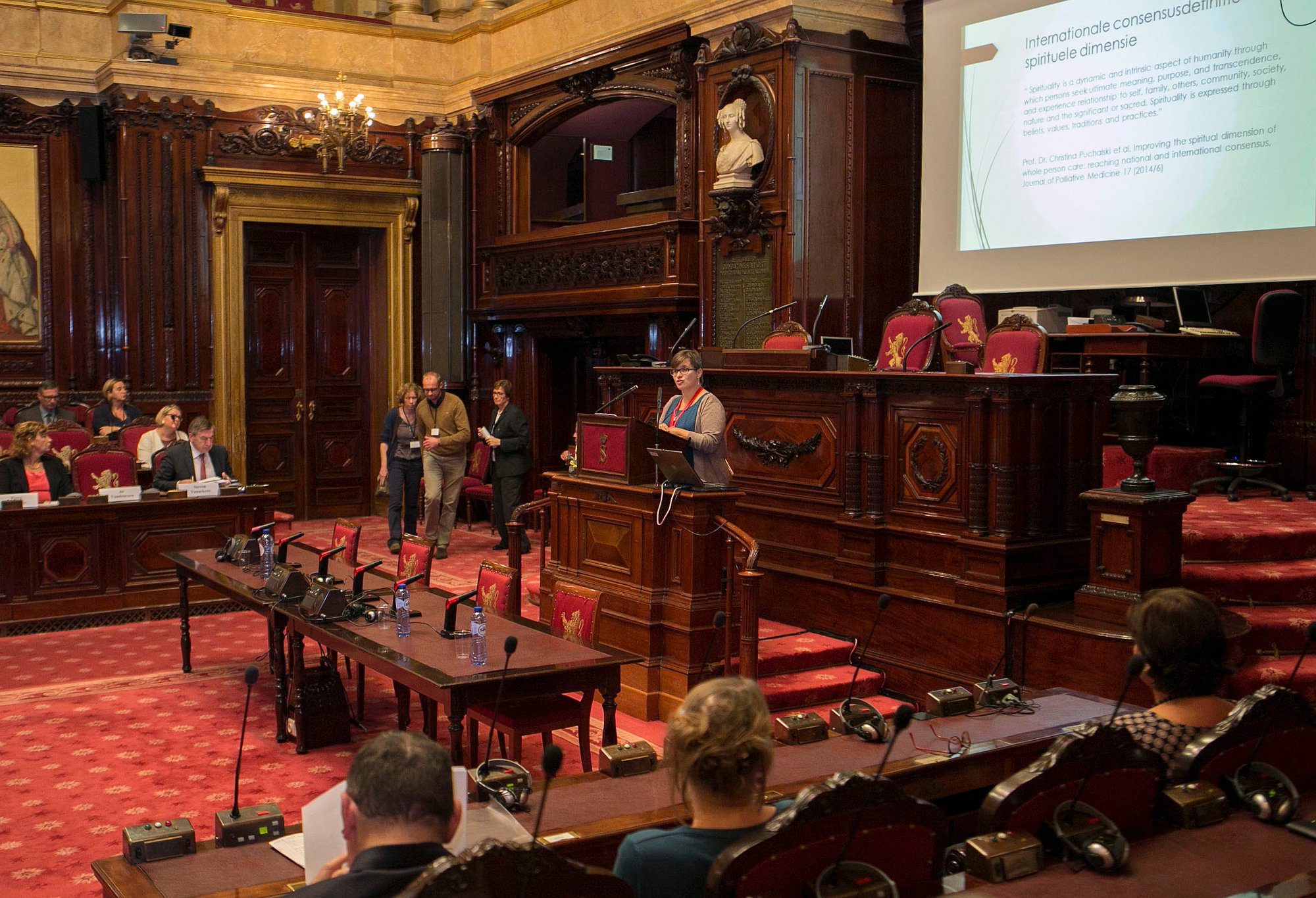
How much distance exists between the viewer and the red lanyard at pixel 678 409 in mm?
6367

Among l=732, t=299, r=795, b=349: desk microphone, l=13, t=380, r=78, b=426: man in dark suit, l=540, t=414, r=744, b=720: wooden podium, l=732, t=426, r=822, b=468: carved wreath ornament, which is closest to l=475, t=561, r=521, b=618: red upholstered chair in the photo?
l=540, t=414, r=744, b=720: wooden podium


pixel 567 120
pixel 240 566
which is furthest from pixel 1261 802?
pixel 567 120

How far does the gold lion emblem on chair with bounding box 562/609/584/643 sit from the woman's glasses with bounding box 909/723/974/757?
6.94 ft

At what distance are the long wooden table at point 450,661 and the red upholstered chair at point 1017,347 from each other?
3294 millimetres

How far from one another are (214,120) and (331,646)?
8.02m

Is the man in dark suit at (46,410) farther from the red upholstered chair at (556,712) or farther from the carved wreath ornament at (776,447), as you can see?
the red upholstered chair at (556,712)

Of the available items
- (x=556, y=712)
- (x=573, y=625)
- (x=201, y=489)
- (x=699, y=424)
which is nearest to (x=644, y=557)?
(x=699, y=424)

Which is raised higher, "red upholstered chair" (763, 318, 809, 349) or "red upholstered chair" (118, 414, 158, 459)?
"red upholstered chair" (763, 318, 809, 349)

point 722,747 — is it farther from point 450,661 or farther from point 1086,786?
point 450,661

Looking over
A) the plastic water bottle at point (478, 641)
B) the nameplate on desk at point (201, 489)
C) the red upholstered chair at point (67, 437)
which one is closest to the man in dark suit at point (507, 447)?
the nameplate on desk at point (201, 489)

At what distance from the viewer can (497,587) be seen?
5746mm

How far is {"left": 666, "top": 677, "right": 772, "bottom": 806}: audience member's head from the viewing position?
85.9 inches

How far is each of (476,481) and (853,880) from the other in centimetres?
973

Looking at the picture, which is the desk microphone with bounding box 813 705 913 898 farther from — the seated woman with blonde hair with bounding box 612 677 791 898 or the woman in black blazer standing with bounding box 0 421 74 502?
the woman in black blazer standing with bounding box 0 421 74 502
